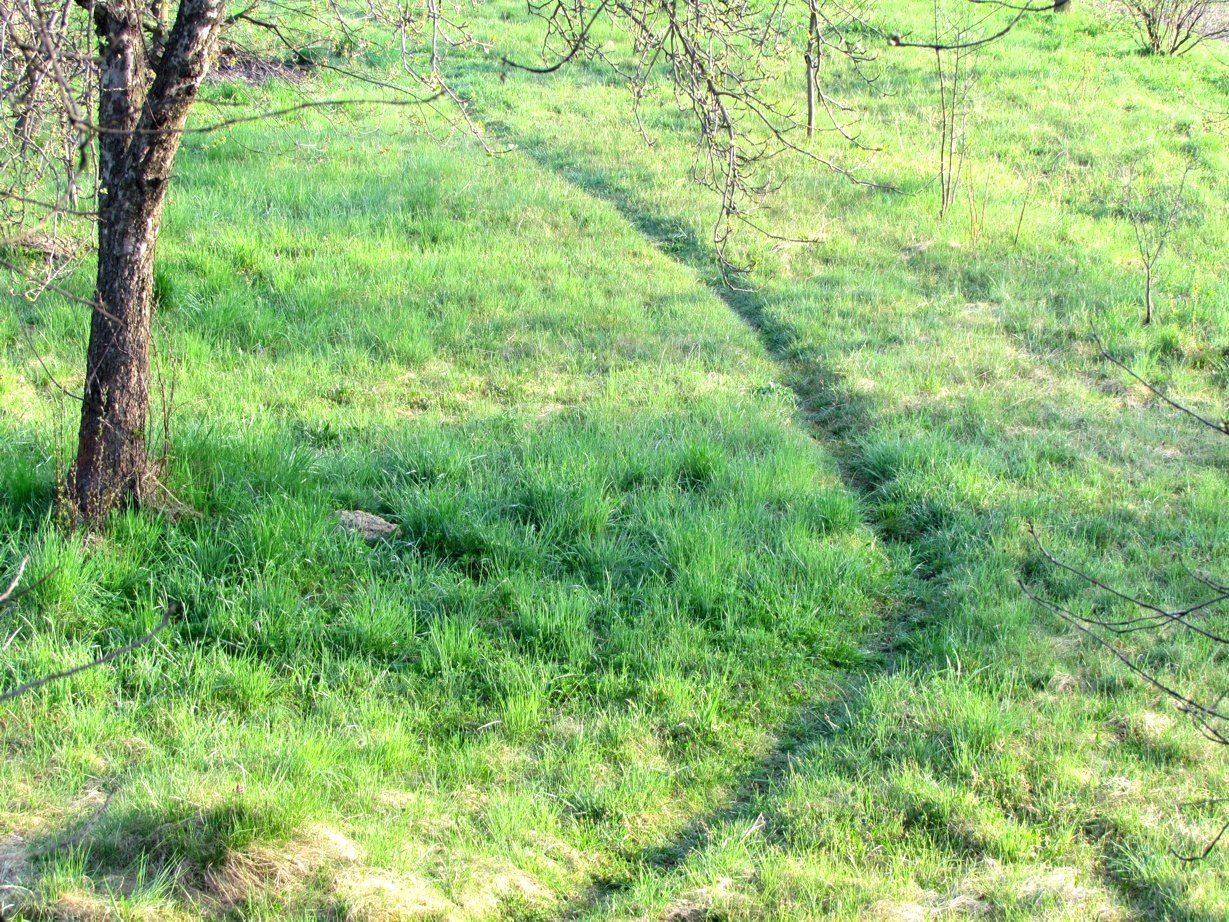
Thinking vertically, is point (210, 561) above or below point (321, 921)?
above

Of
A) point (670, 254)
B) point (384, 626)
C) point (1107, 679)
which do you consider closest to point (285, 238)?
point (670, 254)

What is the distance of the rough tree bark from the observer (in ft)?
17.0

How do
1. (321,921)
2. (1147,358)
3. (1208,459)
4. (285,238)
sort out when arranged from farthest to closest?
1. (285,238)
2. (1147,358)
3. (1208,459)
4. (321,921)

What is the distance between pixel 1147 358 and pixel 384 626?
673 cm

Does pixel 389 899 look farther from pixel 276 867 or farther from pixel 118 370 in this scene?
pixel 118 370

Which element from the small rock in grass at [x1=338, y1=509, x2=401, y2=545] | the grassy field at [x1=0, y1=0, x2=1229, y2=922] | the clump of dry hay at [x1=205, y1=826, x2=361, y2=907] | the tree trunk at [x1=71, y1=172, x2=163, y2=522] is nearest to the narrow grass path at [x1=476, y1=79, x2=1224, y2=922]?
the grassy field at [x1=0, y1=0, x2=1229, y2=922]

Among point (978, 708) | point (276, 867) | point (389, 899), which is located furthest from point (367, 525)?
point (978, 708)

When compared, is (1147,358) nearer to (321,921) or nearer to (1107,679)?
(1107,679)

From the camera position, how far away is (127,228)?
5273mm

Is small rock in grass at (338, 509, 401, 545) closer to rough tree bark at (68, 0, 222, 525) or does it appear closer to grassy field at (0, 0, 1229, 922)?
grassy field at (0, 0, 1229, 922)

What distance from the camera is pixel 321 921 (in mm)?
3529

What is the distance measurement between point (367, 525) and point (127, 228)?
6.25 feet

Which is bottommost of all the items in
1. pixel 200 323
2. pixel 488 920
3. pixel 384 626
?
pixel 488 920

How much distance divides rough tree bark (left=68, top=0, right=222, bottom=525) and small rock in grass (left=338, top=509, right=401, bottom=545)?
1.04 meters
